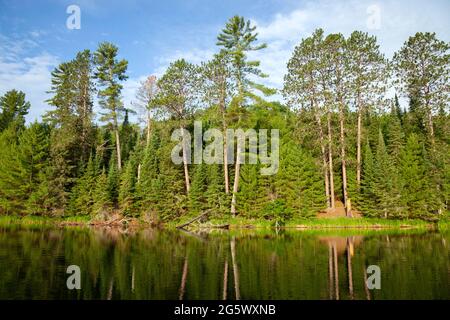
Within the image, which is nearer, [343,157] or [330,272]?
[330,272]

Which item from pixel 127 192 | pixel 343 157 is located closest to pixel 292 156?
pixel 343 157

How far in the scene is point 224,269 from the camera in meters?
14.1

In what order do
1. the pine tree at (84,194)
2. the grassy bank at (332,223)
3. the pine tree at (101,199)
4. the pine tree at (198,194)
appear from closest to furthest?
1. the grassy bank at (332,223)
2. the pine tree at (198,194)
3. the pine tree at (101,199)
4. the pine tree at (84,194)

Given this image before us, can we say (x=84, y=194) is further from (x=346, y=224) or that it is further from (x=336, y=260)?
(x=336, y=260)

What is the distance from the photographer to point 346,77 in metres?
34.8

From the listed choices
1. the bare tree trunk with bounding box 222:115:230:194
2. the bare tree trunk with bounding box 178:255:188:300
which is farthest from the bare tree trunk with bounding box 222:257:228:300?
the bare tree trunk with bounding box 222:115:230:194

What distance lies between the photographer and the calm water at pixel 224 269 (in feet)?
34.9

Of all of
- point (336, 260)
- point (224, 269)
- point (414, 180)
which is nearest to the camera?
point (224, 269)

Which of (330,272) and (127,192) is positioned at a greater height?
(127,192)

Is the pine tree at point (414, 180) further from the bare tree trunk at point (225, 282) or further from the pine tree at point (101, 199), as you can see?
the pine tree at point (101, 199)

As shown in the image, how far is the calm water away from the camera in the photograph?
419 inches

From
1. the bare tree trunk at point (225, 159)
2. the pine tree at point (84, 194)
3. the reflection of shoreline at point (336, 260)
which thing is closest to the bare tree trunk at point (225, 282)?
the reflection of shoreline at point (336, 260)

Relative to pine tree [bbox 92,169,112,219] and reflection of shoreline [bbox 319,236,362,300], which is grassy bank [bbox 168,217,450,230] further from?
pine tree [bbox 92,169,112,219]
